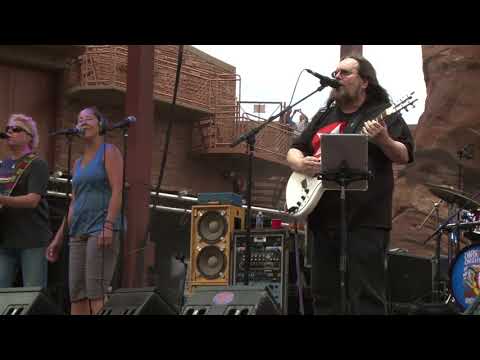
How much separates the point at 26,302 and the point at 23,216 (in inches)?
82.1

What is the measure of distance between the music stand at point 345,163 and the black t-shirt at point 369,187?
0.08m

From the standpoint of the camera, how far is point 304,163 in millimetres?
5160

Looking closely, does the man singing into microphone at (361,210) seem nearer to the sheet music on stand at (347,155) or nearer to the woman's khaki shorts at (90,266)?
the sheet music on stand at (347,155)

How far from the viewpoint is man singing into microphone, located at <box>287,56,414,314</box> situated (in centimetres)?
478

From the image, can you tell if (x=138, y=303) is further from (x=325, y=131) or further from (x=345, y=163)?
(x=325, y=131)

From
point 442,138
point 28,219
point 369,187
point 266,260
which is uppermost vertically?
point 442,138

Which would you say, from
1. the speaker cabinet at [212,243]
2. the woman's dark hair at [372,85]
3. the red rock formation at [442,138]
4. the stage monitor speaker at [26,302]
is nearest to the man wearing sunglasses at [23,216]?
the stage monitor speaker at [26,302]

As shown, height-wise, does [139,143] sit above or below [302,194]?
above

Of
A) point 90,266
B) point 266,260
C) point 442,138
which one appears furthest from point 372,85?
point 442,138

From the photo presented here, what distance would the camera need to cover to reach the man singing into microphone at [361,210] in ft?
15.7

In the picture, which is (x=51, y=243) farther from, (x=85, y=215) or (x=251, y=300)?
(x=251, y=300)

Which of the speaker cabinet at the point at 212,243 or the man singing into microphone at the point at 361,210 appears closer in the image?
the man singing into microphone at the point at 361,210

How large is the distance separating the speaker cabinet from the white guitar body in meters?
3.18
